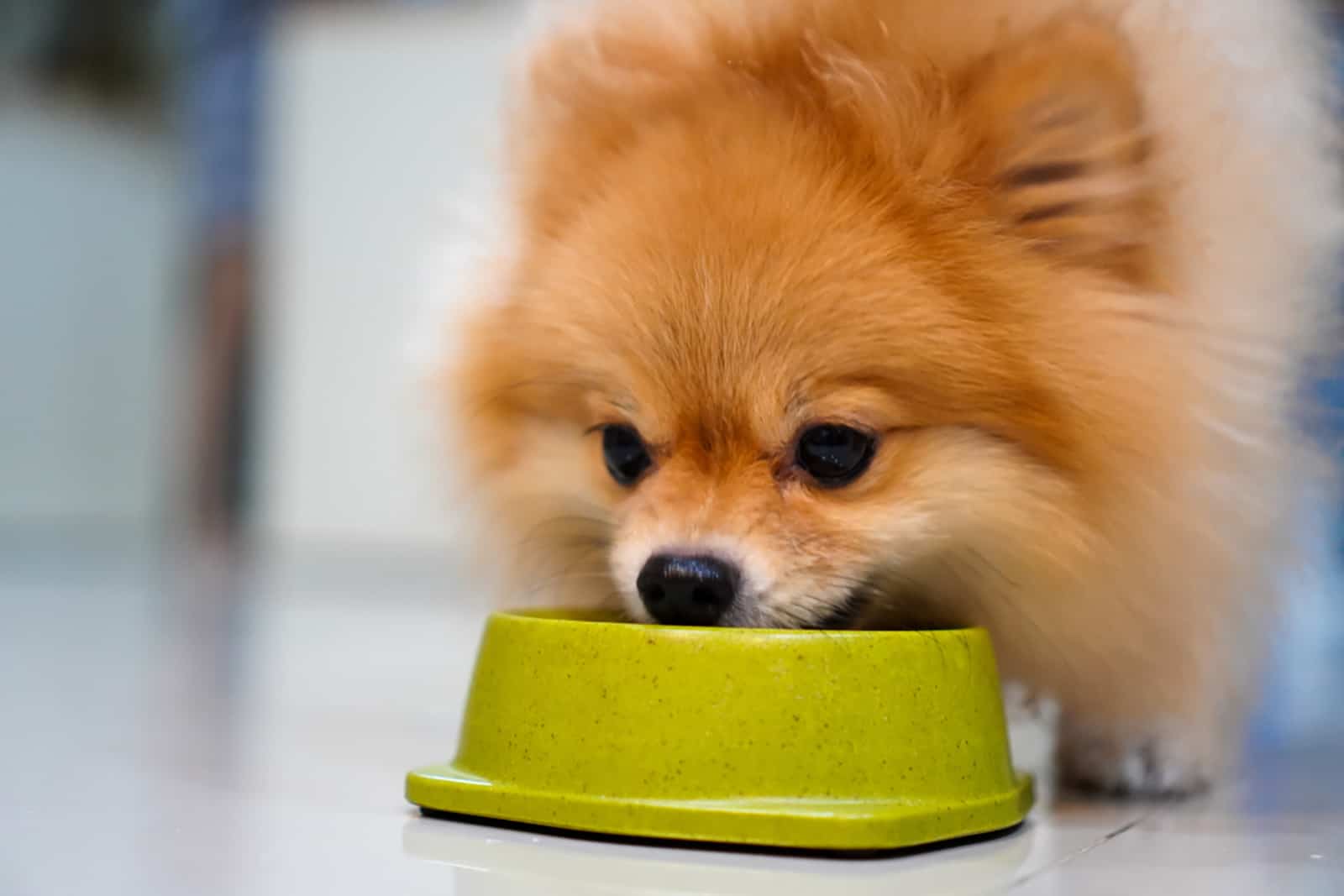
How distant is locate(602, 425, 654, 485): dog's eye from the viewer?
2.07 meters

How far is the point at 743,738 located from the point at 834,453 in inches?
18.0

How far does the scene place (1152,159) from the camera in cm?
196

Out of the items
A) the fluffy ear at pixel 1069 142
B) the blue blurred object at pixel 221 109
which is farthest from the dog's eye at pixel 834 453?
the blue blurred object at pixel 221 109

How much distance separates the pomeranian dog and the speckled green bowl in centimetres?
21

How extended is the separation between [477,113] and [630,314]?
3980mm

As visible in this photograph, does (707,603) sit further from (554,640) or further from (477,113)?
(477,113)

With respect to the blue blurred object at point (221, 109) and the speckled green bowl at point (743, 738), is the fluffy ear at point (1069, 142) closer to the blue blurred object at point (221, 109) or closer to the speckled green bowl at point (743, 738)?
the speckled green bowl at point (743, 738)

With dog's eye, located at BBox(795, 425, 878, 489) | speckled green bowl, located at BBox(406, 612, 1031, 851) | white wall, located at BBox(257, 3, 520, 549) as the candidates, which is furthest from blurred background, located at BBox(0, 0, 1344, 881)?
speckled green bowl, located at BBox(406, 612, 1031, 851)

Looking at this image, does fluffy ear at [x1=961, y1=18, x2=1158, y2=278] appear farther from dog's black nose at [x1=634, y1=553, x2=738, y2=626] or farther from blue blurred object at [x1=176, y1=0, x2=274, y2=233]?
blue blurred object at [x1=176, y1=0, x2=274, y2=233]

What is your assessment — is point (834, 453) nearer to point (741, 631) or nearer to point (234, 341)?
point (741, 631)

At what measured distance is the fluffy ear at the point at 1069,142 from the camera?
191 cm

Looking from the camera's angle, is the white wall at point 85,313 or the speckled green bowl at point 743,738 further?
the white wall at point 85,313

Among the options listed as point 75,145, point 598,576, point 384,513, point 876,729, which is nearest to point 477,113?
point 384,513

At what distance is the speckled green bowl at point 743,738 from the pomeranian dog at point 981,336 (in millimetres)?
208
